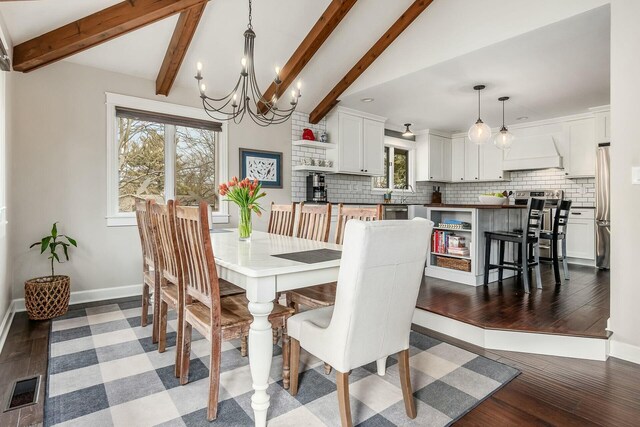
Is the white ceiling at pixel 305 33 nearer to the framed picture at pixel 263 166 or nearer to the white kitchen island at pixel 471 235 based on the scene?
the framed picture at pixel 263 166

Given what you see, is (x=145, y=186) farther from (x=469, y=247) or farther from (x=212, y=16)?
(x=469, y=247)

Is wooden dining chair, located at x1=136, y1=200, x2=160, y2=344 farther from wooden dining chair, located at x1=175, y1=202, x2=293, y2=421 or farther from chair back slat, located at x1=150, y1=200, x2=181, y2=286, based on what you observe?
wooden dining chair, located at x1=175, y1=202, x2=293, y2=421

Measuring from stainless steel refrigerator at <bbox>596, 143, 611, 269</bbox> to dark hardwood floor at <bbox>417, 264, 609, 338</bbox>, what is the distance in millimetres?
781

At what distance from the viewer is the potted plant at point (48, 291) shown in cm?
291

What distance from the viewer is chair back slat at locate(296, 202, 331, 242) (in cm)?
272

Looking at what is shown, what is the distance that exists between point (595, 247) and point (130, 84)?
6.35 m

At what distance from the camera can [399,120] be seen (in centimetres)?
598

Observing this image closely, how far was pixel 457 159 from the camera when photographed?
6984mm

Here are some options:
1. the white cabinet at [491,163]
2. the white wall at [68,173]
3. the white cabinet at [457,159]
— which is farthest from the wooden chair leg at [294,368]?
the white cabinet at [457,159]

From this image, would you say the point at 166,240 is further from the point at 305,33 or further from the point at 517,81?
the point at 517,81

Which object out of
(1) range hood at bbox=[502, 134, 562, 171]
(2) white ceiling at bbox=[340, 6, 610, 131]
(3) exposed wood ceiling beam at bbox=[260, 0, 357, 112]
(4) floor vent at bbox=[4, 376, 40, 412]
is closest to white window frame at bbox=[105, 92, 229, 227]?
(3) exposed wood ceiling beam at bbox=[260, 0, 357, 112]

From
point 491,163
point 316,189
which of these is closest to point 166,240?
point 316,189

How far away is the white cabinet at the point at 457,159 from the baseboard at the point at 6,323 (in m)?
6.86

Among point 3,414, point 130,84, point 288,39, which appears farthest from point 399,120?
point 3,414
